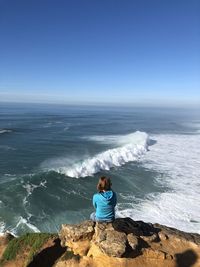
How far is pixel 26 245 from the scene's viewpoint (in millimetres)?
11984

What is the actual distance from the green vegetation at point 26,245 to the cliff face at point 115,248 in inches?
2.0

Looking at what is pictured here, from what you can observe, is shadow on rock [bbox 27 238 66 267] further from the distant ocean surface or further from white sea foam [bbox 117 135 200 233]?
white sea foam [bbox 117 135 200 233]

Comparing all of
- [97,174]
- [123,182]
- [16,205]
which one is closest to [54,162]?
[97,174]

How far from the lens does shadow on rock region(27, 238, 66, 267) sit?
10375 mm

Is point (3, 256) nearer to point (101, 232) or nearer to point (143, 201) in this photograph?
point (101, 232)

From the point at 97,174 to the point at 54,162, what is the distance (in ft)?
18.4

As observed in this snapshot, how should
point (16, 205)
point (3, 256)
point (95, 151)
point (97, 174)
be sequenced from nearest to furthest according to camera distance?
point (3, 256) → point (16, 205) → point (97, 174) → point (95, 151)

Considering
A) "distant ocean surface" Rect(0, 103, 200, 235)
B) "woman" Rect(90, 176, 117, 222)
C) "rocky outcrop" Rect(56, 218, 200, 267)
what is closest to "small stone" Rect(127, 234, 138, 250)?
"rocky outcrop" Rect(56, 218, 200, 267)

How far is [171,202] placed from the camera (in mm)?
23031

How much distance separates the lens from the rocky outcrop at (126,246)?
28.3ft

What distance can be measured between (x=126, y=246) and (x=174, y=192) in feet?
57.2

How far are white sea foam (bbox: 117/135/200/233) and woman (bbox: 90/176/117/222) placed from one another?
1147 cm

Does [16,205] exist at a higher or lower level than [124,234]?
lower

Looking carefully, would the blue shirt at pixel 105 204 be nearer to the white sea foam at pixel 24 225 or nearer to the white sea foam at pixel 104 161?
the white sea foam at pixel 24 225
